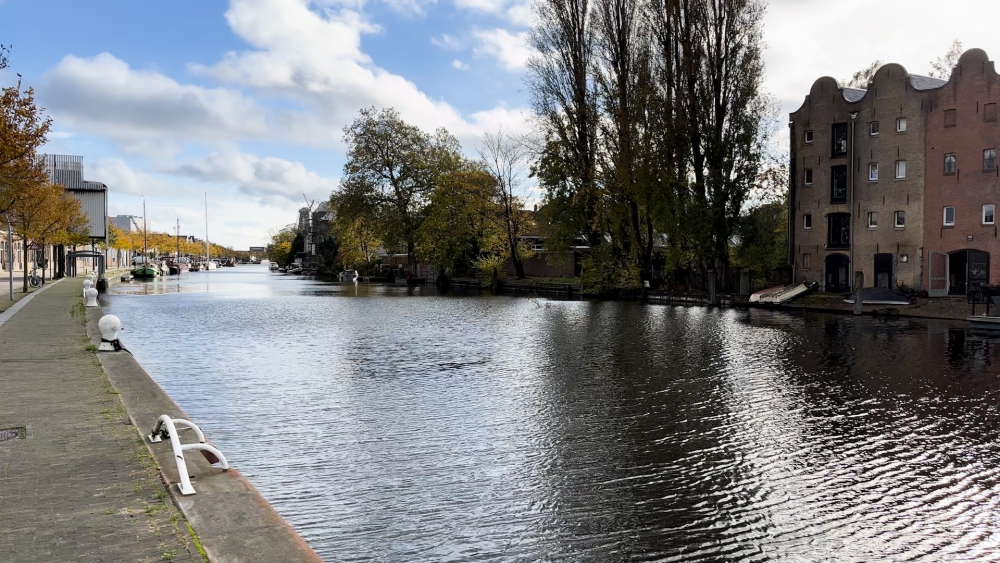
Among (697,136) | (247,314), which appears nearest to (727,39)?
(697,136)

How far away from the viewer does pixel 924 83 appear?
41031 mm

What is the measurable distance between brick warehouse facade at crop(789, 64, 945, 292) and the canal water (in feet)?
69.1

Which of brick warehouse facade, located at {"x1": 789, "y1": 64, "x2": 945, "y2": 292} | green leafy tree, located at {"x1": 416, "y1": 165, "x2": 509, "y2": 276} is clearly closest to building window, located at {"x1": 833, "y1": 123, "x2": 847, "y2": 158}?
brick warehouse facade, located at {"x1": 789, "y1": 64, "x2": 945, "y2": 292}

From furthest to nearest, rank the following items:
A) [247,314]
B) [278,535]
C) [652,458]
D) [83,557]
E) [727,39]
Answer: [727,39] → [247,314] → [652,458] → [278,535] → [83,557]

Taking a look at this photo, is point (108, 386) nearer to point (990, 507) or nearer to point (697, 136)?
point (990, 507)

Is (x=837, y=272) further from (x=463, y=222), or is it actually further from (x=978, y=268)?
(x=463, y=222)

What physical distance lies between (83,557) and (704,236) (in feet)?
135

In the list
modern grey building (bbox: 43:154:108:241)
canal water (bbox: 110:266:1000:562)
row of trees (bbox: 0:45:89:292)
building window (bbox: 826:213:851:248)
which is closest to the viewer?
canal water (bbox: 110:266:1000:562)

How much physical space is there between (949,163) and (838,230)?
6.58m

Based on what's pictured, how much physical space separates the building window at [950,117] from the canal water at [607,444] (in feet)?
72.5

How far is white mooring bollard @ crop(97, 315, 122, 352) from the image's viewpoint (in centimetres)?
1498

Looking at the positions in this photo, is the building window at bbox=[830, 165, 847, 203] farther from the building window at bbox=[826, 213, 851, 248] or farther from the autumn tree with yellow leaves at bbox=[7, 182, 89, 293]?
the autumn tree with yellow leaves at bbox=[7, 182, 89, 293]

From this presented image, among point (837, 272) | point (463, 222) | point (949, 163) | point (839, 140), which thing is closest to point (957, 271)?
point (949, 163)

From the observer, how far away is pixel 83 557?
478cm
